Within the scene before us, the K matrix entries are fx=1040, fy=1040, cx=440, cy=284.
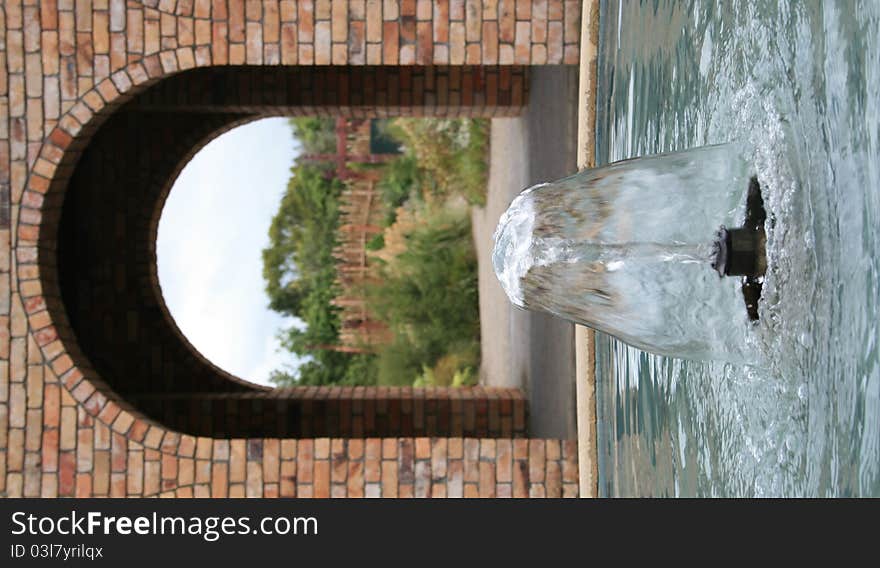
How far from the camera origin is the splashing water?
118 inches

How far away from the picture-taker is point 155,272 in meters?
8.72

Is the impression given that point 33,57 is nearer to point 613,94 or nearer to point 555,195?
point 613,94

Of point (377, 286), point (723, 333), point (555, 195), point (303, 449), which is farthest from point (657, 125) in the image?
point (377, 286)

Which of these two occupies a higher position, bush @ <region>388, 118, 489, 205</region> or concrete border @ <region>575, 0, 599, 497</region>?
bush @ <region>388, 118, 489, 205</region>

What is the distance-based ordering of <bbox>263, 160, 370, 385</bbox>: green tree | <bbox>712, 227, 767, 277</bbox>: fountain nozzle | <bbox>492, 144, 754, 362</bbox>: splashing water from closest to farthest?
<bbox>712, 227, 767, 277</bbox>: fountain nozzle → <bbox>492, 144, 754, 362</bbox>: splashing water → <bbox>263, 160, 370, 385</bbox>: green tree

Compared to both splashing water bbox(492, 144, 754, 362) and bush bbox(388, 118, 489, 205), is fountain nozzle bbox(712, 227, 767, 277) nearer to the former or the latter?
splashing water bbox(492, 144, 754, 362)

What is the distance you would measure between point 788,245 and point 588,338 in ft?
8.17

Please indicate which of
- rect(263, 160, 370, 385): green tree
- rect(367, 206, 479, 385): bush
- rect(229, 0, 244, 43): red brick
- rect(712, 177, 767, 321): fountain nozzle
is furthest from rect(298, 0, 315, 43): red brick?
rect(263, 160, 370, 385): green tree

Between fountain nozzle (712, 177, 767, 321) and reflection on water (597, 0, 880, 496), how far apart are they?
0.11ft

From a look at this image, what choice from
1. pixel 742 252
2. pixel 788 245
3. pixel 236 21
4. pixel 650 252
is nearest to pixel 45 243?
pixel 236 21

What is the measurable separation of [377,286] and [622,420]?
10168 mm

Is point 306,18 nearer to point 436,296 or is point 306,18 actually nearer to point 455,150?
point 455,150

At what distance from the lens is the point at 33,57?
5816 millimetres

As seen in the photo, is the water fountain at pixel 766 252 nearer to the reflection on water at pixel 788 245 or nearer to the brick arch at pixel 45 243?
the reflection on water at pixel 788 245
